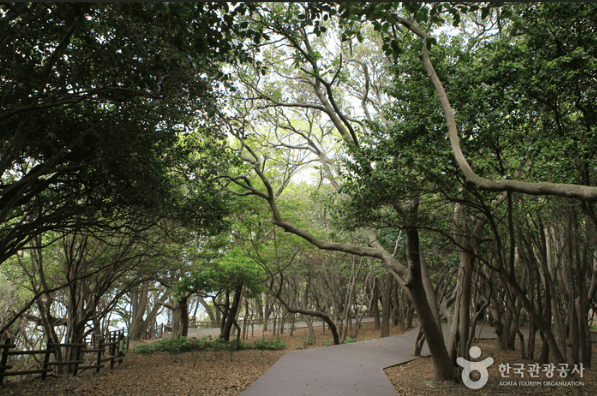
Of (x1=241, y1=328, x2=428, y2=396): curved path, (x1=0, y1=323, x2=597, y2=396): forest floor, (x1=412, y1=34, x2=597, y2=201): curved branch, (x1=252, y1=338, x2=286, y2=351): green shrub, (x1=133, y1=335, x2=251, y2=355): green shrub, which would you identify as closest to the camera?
(x1=412, y1=34, x2=597, y2=201): curved branch

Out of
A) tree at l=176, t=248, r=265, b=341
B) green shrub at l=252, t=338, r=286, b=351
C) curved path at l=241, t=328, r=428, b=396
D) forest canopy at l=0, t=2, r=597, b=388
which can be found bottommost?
→ green shrub at l=252, t=338, r=286, b=351

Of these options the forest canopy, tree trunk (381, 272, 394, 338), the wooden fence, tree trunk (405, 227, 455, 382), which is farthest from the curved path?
tree trunk (381, 272, 394, 338)

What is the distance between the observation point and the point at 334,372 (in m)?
8.58

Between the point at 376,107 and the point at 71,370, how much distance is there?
431 inches

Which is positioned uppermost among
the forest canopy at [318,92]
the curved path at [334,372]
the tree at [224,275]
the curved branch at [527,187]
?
the forest canopy at [318,92]

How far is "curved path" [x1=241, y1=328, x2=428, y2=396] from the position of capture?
7035 millimetres

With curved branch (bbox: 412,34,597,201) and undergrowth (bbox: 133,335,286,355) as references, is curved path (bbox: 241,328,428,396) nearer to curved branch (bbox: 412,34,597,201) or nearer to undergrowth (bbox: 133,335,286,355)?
undergrowth (bbox: 133,335,286,355)

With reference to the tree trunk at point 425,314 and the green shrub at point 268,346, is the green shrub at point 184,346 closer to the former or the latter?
the green shrub at point 268,346

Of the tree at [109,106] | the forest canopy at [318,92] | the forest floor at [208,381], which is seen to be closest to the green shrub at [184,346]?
the forest floor at [208,381]

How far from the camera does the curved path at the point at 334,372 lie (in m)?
7.04

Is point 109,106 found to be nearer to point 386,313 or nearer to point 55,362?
point 55,362

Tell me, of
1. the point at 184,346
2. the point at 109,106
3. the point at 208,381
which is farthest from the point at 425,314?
the point at 184,346

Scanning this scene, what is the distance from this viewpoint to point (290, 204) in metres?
11.6

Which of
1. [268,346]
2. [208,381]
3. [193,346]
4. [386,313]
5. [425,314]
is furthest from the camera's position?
[386,313]
